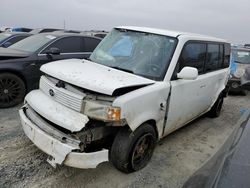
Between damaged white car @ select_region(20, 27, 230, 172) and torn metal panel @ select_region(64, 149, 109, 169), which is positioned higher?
damaged white car @ select_region(20, 27, 230, 172)

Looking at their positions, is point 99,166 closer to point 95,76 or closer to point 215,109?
point 95,76

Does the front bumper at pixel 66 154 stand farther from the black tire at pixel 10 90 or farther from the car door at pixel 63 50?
the car door at pixel 63 50

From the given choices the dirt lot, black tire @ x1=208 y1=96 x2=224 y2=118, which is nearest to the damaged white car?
the dirt lot

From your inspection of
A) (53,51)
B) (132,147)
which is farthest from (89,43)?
(132,147)

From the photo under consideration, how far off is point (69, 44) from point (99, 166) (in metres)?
3.92

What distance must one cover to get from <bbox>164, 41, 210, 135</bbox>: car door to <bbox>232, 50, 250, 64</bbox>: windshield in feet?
18.0

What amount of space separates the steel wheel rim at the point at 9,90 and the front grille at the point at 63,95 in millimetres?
2134

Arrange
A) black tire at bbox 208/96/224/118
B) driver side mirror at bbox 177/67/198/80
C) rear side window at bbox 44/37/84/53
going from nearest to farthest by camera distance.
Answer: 1. driver side mirror at bbox 177/67/198/80
2. black tire at bbox 208/96/224/118
3. rear side window at bbox 44/37/84/53

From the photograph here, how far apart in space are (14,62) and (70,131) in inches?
125

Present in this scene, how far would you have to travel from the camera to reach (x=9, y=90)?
5156 millimetres

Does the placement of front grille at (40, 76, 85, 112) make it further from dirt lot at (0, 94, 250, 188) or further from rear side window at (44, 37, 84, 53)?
rear side window at (44, 37, 84, 53)

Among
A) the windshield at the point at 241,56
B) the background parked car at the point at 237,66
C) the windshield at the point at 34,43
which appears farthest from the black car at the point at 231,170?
the windshield at the point at 241,56

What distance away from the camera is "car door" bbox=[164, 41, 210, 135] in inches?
142

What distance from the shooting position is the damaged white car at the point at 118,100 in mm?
2725
